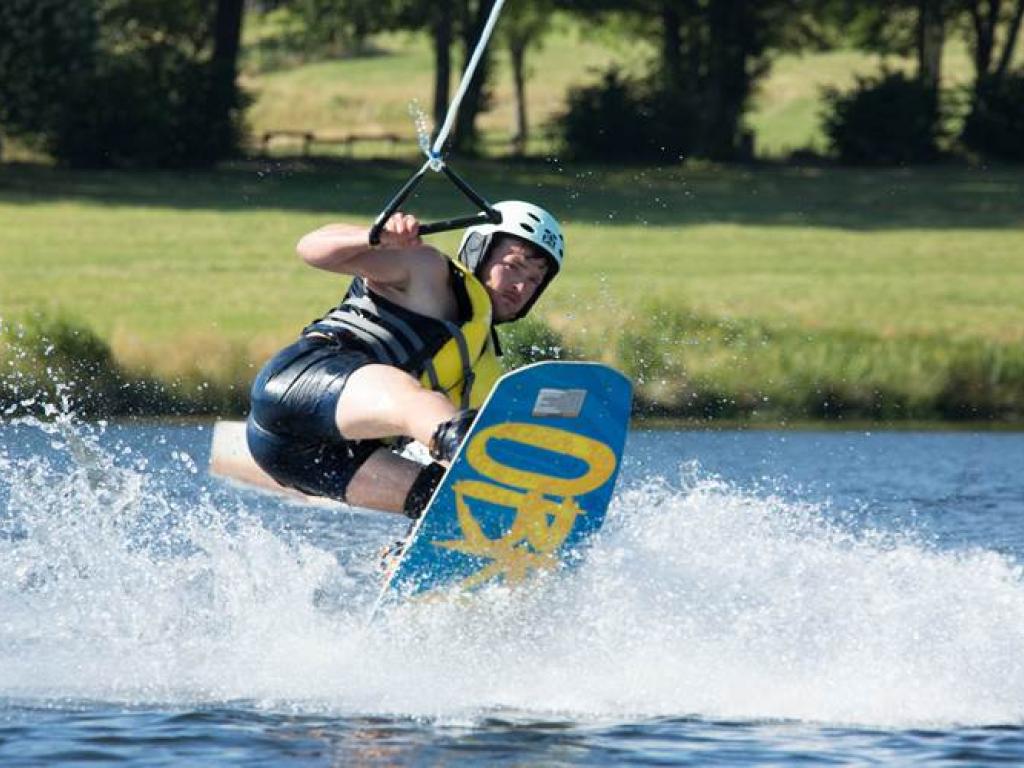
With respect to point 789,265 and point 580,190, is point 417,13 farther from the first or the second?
point 789,265

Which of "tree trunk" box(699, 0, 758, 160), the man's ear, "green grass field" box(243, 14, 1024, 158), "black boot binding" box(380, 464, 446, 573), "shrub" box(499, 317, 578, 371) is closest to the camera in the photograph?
"black boot binding" box(380, 464, 446, 573)

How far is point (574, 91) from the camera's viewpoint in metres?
39.8

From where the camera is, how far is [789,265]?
2828 centimetres

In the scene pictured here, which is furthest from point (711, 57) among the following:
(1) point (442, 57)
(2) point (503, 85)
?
(2) point (503, 85)

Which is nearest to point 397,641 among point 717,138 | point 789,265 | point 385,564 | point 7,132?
point 385,564

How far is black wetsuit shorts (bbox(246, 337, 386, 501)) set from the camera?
A: 345 inches

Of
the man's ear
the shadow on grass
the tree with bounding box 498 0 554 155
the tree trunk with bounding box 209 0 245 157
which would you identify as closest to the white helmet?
the man's ear

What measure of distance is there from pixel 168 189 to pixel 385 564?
25526 mm

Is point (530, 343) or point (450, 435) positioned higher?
point (450, 435)

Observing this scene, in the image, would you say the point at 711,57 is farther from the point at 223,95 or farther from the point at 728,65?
the point at 223,95

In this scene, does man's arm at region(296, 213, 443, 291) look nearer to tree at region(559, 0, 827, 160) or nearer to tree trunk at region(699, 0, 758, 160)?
tree at region(559, 0, 827, 160)

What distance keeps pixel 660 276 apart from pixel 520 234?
17361mm

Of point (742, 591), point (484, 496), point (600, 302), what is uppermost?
point (484, 496)

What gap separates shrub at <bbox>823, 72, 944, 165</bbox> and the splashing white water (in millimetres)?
30223
